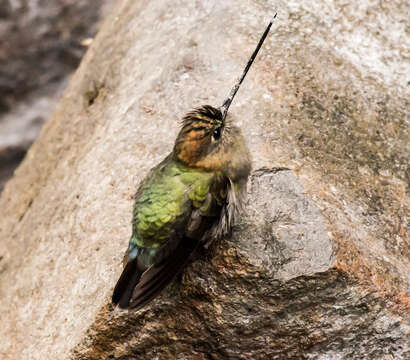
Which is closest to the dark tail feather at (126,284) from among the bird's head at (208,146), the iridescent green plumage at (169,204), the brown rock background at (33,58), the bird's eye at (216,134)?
the iridescent green plumage at (169,204)

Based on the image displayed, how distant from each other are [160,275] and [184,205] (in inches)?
20.4

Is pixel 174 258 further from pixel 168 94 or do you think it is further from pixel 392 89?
pixel 392 89

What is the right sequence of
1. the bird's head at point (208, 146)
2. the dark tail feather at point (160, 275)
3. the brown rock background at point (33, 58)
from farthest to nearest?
the brown rock background at point (33, 58) < the bird's head at point (208, 146) < the dark tail feather at point (160, 275)

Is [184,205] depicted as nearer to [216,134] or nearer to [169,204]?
[169,204]

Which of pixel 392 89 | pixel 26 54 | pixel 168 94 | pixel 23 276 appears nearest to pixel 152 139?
pixel 168 94

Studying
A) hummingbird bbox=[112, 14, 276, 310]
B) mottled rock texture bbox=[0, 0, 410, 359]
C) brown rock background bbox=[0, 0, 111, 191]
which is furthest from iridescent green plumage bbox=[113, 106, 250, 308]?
brown rock background bbox=[0, 0, 111, 191]

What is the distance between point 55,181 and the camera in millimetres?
6016

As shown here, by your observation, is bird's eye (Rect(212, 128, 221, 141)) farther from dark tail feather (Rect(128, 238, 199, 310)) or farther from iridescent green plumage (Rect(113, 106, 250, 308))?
dark tail feather (Rect(128, 238, 199, 310))

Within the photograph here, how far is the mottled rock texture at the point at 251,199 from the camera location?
167 inches

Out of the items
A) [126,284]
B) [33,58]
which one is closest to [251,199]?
[126,284]

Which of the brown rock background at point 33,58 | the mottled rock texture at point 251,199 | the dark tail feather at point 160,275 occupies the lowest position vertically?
the brown rock background at point 33,58

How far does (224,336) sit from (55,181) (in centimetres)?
265

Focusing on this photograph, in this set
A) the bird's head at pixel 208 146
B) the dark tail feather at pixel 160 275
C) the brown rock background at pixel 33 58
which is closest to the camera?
the dark tail feather at pixel 160 275

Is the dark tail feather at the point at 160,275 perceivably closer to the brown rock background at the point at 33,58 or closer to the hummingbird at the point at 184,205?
the hummingbird at the point at 184,205
